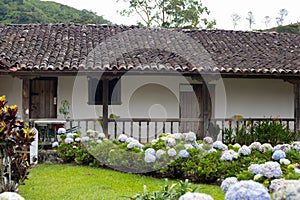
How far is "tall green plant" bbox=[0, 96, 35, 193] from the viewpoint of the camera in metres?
5.65

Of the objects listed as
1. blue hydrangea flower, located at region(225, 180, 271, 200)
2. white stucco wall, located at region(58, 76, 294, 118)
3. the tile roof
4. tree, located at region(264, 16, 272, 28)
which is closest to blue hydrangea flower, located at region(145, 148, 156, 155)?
the tile roof

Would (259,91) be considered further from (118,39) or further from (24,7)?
(24,7)

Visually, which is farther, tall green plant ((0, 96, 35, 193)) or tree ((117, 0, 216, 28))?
tree ((117, 0, 216, 28))

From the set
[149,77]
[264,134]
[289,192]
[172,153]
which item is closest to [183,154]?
[172,153]

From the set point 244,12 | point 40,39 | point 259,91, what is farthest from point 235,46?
point 244,12

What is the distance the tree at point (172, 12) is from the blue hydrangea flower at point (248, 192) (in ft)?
94.3

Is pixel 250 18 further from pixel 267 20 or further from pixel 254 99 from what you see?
pixel 254 99

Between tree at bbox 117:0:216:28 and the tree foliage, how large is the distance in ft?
12.4

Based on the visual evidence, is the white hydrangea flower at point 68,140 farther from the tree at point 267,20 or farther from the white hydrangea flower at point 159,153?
the tree at point 267,20

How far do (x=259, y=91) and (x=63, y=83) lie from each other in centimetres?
667

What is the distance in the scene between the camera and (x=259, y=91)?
13.6m

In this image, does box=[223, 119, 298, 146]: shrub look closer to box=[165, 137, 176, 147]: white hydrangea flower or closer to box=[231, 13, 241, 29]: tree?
box=[165, 137, 176, 147]: white hydrangea flower

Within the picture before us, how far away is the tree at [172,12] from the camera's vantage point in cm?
3094

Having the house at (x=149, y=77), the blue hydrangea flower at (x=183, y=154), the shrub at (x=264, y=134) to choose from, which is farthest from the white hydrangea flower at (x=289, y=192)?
the shrub at (x=264, y=134)
